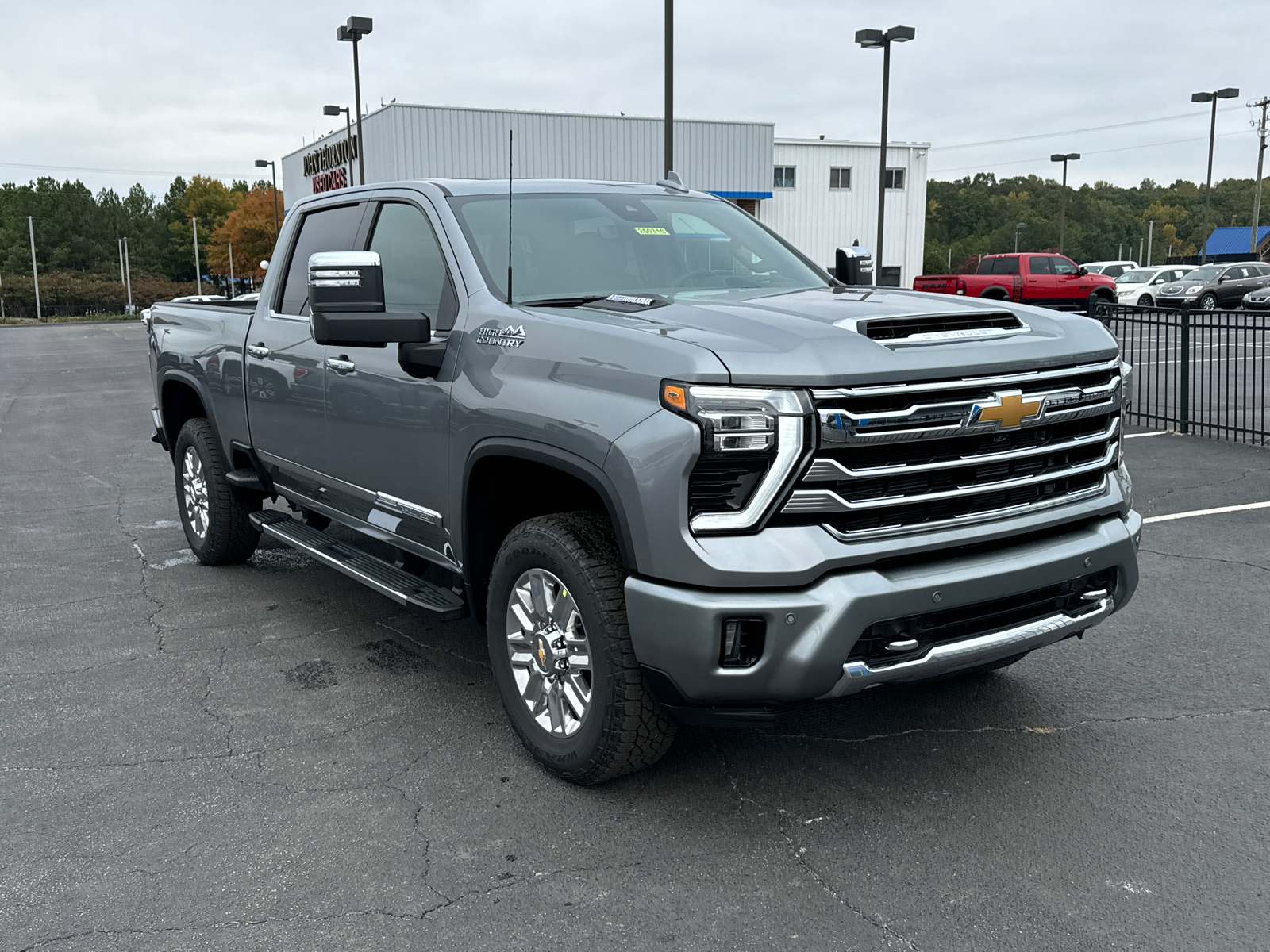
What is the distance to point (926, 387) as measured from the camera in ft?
10.6

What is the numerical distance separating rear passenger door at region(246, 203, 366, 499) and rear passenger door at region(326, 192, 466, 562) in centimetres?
18

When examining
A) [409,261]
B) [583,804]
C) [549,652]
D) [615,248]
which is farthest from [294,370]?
[583,804]

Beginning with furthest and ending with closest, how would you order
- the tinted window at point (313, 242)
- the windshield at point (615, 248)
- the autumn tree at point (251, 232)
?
the autumn tree at point (251, 232)
the tinted window at point (313, 242)
the windshield at point (615, 248)

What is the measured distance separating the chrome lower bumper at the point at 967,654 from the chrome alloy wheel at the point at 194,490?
453 cm

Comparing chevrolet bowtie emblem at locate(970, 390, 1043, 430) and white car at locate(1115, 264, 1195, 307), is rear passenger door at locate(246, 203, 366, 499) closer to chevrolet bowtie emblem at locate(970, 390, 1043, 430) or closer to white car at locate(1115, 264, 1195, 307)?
chevrolet bowtie emblem at locate(970, 390, 1043, 430)

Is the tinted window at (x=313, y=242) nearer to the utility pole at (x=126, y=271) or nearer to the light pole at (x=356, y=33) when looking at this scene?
the light pole at (x=356, y=33)

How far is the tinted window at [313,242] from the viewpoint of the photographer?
5248 mm

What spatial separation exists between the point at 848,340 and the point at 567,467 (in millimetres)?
910

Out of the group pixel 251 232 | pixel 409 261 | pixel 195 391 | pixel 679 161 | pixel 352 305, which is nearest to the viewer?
pixel 352 305

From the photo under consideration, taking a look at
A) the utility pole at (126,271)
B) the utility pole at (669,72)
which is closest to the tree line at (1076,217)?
the utility pole at (126,271)

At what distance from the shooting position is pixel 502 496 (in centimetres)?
405

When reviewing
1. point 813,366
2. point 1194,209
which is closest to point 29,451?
point 813,366

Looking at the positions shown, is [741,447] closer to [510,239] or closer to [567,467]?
[567,467]

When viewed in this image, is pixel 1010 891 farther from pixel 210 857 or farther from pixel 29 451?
pixel 29 451
